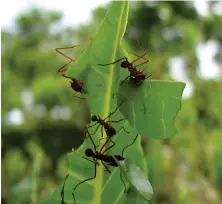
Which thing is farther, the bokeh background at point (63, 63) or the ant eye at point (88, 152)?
the bokeh background at point (63, 63)

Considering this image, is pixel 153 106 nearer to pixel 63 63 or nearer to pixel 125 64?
pixel 125 64

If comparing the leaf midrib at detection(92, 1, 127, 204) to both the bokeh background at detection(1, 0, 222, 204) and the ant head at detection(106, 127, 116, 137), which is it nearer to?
the ant head at detection(106, 127, 116, 137)

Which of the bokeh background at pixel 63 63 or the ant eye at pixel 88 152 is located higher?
the ant eye at pixel 88 152

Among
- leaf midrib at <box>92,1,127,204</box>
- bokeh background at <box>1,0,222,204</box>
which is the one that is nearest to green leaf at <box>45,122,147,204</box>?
leaf midrib at <box>92,1,127,204</box>

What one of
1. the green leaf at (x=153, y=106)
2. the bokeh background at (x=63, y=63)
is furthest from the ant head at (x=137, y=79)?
the bokeh background at (x=63, y=63)

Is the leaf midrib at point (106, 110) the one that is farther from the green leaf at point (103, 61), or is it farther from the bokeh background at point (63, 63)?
the bokeh background at point (63, 63)

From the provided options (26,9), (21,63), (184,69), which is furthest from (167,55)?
(26,9)
